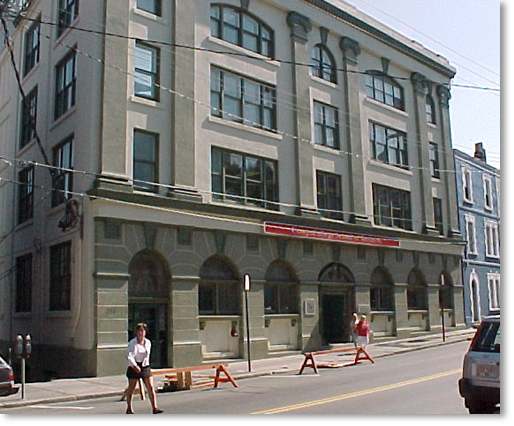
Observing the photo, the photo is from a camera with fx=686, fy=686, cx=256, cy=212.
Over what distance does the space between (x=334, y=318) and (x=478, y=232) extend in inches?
517

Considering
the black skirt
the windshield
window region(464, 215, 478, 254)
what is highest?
window region(464, 215, 478, 254)

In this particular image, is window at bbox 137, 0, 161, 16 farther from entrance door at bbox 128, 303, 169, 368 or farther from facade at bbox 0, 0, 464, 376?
entrance door at bbox 128, 303, 169, 368

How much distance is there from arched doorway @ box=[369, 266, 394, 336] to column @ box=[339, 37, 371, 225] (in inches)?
92.0

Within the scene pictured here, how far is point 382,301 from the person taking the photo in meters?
28.3

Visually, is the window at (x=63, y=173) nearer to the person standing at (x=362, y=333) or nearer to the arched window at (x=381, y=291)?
the person standing at (x=362, y=333)

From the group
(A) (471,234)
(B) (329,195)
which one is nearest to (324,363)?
(B) (329,195)

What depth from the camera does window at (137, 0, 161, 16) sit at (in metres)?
21.4

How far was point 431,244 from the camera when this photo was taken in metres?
30.7

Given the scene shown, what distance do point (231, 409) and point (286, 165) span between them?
14.3 m

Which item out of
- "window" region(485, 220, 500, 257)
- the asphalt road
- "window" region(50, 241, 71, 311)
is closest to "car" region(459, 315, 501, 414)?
the asphalt road

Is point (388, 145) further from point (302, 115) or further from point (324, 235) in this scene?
point (324, 235)

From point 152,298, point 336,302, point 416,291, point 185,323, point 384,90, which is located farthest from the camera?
point 384,90

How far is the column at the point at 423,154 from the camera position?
3128 cm

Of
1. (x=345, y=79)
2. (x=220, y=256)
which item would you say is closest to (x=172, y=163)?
(x=220, y=256)
